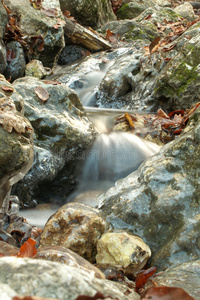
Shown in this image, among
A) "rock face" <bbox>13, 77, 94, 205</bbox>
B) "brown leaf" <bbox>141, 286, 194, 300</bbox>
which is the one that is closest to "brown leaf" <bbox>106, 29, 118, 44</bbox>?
"rock face" <bbox>13, 77, 94, 205</bbox>

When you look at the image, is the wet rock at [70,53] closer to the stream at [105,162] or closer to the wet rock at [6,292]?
the stream at [105,162]

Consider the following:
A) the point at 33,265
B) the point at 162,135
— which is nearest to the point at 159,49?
the point at 162,135

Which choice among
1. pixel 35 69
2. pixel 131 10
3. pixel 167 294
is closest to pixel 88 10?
pixel 131 10

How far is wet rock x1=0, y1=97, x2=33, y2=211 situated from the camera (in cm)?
217

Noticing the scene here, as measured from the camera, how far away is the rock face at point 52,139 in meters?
3.91

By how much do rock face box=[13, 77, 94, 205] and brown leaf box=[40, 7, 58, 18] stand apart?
178 inches

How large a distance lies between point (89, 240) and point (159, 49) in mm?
5564

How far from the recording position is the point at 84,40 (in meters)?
10.1

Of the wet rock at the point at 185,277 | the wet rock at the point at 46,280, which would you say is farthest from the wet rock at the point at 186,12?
the wet rock at the point at 46,280

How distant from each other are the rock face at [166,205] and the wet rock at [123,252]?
215mm

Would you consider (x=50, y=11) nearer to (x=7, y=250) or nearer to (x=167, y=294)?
(x=7, y=250)

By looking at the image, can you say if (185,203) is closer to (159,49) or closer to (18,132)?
(18,132)

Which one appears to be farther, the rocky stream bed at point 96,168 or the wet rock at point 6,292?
the rocky stream bed at point 96,168

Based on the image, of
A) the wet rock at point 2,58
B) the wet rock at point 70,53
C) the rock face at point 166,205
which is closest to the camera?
the rock face at point 166,205
